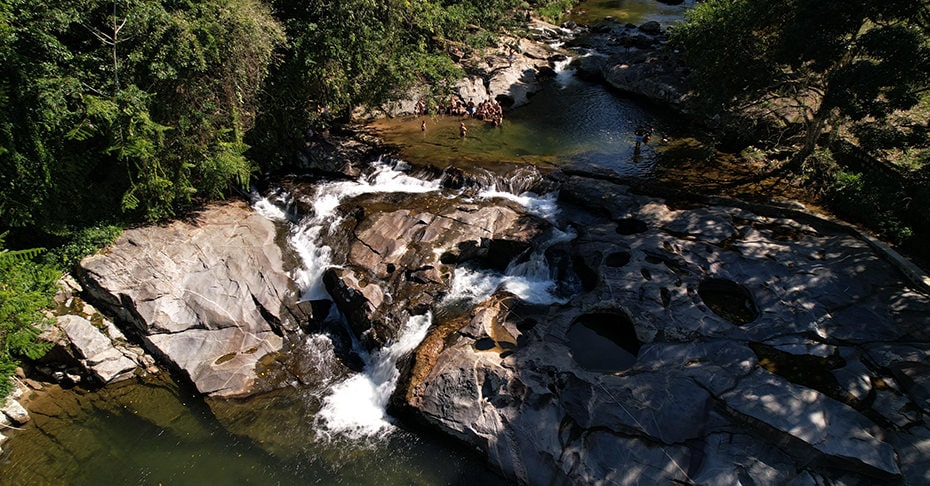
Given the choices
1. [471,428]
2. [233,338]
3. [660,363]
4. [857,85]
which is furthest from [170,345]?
[857,85]

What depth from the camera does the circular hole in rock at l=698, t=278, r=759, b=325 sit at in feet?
42.7

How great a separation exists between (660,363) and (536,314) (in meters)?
3.80

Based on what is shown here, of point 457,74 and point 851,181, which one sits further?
point 457,74

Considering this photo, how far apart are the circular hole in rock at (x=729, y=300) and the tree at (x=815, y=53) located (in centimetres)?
669

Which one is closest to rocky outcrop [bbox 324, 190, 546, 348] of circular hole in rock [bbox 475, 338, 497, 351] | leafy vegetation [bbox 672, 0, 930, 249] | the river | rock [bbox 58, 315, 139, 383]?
the river

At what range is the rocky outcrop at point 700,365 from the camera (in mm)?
9672

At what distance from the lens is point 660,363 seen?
38.5ft

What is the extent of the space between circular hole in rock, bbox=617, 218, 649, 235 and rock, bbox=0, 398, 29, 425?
726 inches

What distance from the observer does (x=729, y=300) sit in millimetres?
13648

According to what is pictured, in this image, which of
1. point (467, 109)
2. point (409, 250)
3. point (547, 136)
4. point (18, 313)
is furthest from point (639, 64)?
point (18, 313)

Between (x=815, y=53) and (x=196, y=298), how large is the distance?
21.7 m

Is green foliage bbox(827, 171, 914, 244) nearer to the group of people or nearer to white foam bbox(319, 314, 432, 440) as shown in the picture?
white foam bbox(319, 314, 432, 440)

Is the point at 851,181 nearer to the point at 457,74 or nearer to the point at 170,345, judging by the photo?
the point at 457,74

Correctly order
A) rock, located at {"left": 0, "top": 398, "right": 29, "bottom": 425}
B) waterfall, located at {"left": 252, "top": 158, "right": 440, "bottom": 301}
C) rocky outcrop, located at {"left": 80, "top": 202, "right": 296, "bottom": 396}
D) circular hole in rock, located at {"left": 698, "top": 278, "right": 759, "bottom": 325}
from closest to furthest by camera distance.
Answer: rock, located at {"left": 0, "top": 398, "right": 29, "bottom": 425}, circular hole in rock, located at {"left": 698, "top": 278, "right": 759, "bottom": 325}, rocky outcrop, located at {"left": 80, "top": 202, "right": 296, "bottom": 396}, waterfall, located at {"left": 252, "top": 158, "right": 440, "bottom": 301}
